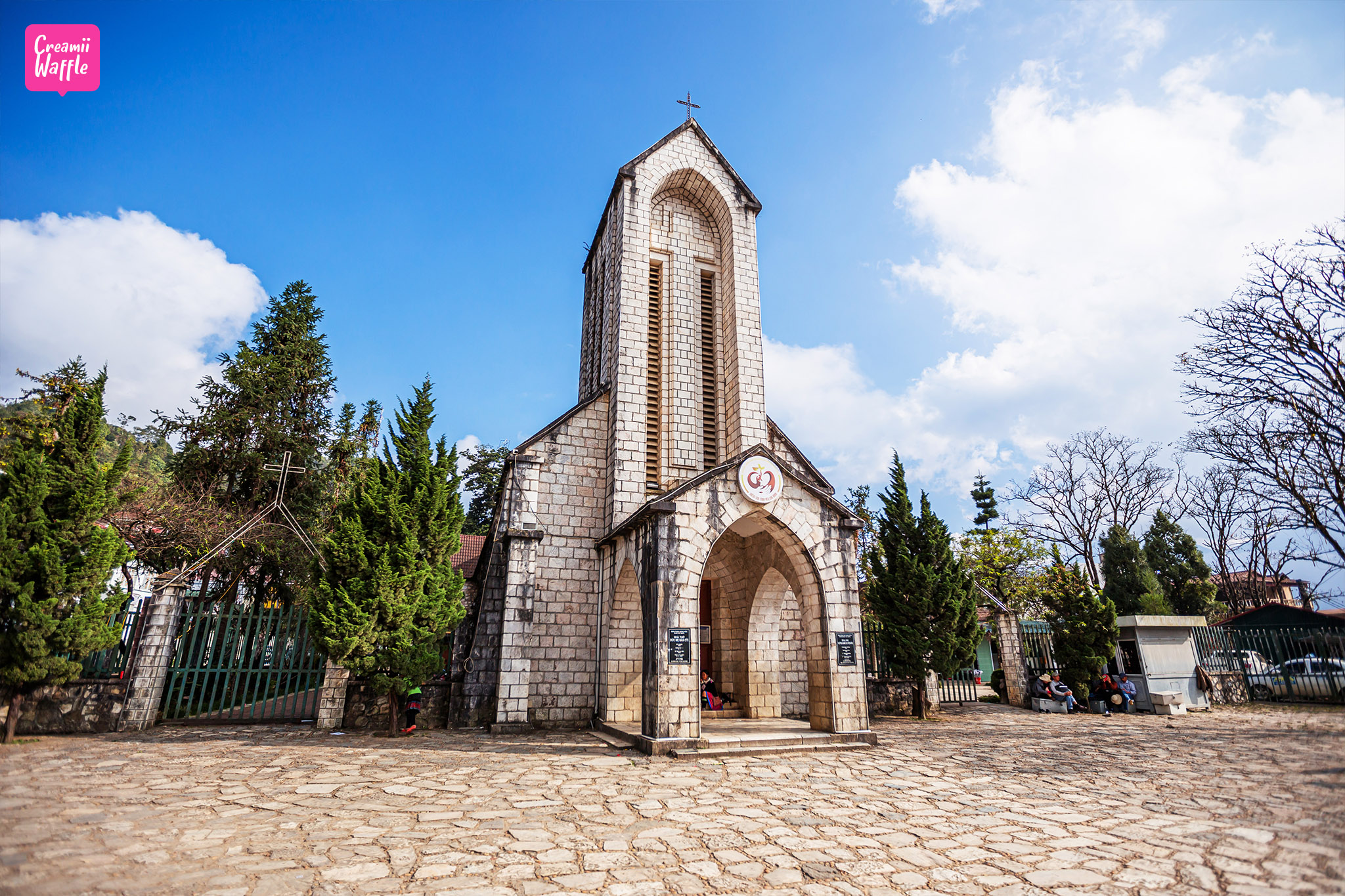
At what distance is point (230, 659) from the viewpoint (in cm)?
1152

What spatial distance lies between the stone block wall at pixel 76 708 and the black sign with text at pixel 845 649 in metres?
12.5

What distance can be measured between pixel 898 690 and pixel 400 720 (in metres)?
11.5

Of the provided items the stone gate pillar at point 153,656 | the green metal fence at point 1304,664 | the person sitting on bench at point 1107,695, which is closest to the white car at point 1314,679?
the green metal fence at point 1304,664

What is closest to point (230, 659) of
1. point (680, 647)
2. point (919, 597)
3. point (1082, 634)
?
point (680, 647)

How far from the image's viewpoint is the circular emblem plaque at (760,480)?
10391 millimetres

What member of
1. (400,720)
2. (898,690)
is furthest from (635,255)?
(898,690)

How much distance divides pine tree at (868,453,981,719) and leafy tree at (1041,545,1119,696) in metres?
2.98

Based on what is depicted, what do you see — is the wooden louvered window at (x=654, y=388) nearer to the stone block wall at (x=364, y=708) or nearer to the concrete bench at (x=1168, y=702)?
the stone block wall at (x=364, y=708)

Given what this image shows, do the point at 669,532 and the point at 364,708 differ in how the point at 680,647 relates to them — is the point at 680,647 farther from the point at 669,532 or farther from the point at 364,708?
the point at 364,708

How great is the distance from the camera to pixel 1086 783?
261 inches

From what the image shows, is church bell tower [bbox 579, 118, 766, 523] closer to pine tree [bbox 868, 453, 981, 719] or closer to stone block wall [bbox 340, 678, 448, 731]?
pine tree [bbox 868, 453, 981, 719]

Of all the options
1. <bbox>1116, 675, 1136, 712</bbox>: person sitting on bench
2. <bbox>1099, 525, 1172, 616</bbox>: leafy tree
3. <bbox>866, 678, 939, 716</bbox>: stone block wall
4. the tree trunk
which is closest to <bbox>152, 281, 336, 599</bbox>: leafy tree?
the tree trunk

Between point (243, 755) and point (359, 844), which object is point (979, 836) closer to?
point (359, 844)

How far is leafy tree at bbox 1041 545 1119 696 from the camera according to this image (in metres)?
15.0
